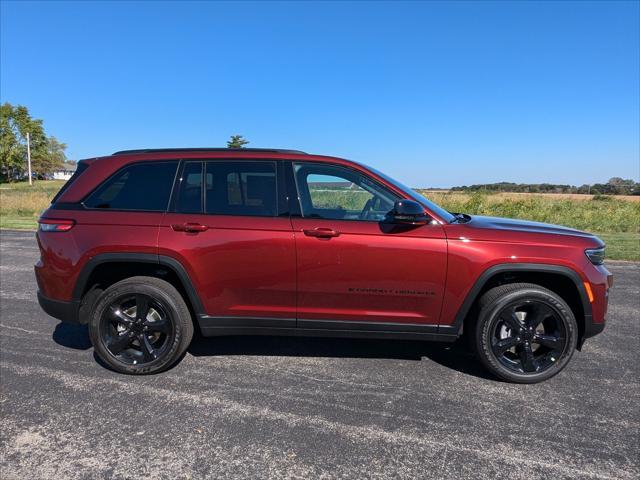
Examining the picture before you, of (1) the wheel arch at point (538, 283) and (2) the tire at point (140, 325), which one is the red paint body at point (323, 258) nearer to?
(1) the wheel arch at point (538, 283)

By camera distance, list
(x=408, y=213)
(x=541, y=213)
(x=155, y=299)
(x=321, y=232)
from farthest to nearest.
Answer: (x=541, y=213), (x=155, y=299), (x=321, y=232), (x=408, y=213)

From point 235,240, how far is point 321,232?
706 mm

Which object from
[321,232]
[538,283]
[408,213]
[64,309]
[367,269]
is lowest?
[64,309]

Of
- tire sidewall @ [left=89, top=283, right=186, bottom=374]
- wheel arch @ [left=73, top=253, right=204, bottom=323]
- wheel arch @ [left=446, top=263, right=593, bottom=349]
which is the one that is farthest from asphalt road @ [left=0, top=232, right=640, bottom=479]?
wheel arch @ [left=73, top=253, right=204, bottom=323]

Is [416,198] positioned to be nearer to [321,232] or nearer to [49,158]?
[321,232]

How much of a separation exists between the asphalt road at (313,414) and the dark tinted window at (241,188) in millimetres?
1399

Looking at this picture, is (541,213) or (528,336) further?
(541,213)

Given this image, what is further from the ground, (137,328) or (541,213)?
(541,213)

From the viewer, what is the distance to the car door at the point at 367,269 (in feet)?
11.0

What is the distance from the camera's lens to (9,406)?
3004 mm

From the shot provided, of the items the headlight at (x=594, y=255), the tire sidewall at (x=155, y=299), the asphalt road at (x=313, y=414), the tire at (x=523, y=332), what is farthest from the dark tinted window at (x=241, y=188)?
the headlight at (x=594, y=255)

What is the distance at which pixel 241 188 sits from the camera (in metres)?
3.60

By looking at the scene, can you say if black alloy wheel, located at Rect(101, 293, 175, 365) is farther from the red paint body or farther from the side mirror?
the side mirror

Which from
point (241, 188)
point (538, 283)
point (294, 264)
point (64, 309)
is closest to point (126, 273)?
point (64, 309)
